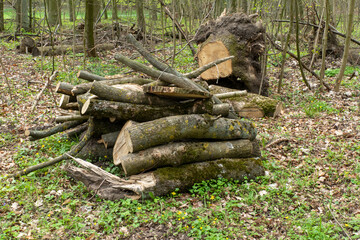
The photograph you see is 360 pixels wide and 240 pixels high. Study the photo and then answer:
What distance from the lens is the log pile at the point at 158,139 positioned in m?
4.76

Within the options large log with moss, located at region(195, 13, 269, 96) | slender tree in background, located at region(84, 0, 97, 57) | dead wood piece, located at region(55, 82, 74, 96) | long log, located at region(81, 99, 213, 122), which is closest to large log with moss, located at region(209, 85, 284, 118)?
large log with moss, located at region(195, 13, 269, 96)

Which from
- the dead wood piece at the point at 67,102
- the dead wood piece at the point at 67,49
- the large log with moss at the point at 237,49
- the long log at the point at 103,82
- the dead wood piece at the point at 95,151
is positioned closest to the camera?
the dead wood piece at the point at 95,151

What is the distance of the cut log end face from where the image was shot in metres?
8.90

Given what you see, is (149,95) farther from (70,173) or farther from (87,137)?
(70,173)

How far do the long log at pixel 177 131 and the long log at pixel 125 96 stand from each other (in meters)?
0.49

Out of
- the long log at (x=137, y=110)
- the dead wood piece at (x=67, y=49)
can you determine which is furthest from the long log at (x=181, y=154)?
the dead wood piece at (x=67, y=49)

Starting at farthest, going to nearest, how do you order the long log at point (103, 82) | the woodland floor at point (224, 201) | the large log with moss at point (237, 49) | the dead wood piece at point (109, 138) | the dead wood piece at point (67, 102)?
the large log with moss at point (237, 49), the dead wood piece at point (67, 102), the long log at point (103, 82), the dead wood piece at point (109, 138), the woodland floor at point (224, 201)

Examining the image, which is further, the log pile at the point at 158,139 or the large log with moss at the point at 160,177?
the log pile at the point at 158,139

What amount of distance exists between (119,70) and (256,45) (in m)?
5.16

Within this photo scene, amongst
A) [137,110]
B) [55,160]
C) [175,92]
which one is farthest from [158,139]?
[55,160]

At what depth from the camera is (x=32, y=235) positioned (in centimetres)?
381

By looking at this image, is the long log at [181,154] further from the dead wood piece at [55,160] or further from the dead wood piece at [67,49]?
the dead wood piece at [67,49]

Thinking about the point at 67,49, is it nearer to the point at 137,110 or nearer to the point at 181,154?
the point at 137,110

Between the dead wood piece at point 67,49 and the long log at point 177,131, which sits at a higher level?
the dead wood piece at point 67,49
